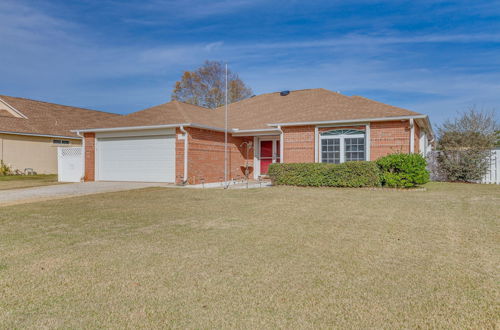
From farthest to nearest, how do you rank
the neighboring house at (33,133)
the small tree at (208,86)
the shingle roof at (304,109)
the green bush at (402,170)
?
1. the small tree at (208,86)
2. the neighboring house at (33,133)
3. the shingle roof at (304,109)
4. the green bush at (402,170)

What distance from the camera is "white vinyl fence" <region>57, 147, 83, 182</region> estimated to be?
18219mm

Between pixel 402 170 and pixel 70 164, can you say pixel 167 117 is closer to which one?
pixel 70 164

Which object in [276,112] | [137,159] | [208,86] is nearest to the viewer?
[137,159]

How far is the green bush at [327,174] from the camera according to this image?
12.2 meters

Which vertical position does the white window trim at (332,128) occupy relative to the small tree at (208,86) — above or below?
below

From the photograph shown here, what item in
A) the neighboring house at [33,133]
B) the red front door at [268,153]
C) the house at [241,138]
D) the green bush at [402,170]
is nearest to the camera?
the green bush at [402,170]

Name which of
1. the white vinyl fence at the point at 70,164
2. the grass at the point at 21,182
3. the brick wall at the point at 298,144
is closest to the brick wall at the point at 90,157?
the white vinyl fence at the point at 70,164

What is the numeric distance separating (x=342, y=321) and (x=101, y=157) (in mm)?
17196

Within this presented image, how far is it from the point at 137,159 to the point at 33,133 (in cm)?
1071

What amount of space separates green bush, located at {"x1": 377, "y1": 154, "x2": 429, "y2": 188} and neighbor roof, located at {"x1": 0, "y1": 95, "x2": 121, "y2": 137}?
17.0 meters

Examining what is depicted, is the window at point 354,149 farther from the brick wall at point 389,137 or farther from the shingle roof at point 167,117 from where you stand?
the shingle roof at point 167,117

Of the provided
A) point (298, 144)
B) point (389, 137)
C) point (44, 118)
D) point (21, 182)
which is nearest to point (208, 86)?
point (44, 118)

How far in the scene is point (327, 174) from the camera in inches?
504

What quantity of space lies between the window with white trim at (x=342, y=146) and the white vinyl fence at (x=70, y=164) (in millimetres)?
12792
